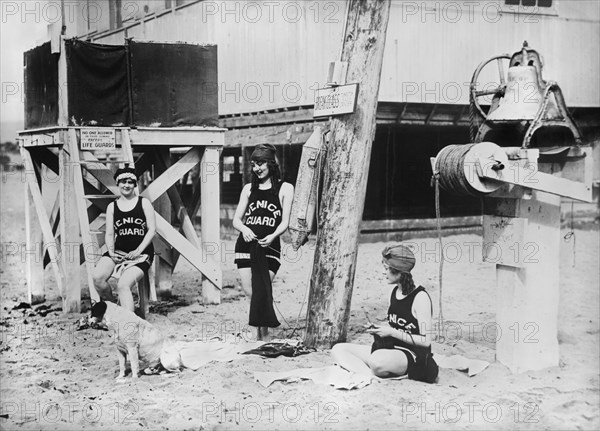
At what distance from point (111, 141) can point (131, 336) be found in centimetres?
333

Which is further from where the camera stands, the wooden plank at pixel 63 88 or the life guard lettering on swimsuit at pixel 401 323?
the wooden plank at pixel 63 88

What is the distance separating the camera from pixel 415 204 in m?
14.9

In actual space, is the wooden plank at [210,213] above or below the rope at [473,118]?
below

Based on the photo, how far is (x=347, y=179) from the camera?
6590mm

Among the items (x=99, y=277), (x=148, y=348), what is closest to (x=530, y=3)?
(x=99, y=277)

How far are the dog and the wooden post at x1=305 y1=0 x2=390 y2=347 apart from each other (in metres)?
1.39

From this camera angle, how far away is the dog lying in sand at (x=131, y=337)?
605cm

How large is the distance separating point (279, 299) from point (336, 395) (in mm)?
4085

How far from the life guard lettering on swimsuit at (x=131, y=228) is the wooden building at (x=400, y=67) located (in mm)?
5863

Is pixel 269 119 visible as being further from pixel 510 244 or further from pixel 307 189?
pixel 510 244

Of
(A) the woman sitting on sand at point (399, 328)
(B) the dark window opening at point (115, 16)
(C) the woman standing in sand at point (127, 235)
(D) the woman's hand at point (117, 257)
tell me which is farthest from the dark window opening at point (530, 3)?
(A) the woman sitting on sand at point (399, 328)

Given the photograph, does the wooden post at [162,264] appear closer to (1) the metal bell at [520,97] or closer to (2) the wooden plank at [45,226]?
(2) the wooden plank at [45,226]

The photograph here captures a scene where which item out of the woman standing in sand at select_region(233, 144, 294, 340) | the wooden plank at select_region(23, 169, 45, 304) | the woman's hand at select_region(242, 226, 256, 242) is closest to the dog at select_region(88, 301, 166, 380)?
the woman standing in sand at select_region(233, 144, 294, 340)

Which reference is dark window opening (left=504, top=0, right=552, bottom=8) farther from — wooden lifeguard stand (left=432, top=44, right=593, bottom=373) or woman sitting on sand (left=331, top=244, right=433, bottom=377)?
woman sitting on sand (left=331, top=244, right=433, bottom=377)
